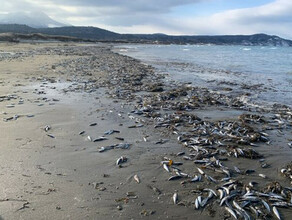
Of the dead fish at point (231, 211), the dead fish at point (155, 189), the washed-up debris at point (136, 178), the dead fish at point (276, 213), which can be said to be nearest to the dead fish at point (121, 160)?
the washed-up debris at point (136, 178)

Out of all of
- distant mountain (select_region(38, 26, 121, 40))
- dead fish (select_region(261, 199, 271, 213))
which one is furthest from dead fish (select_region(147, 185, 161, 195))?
distant mountain (select_region(38, 26, 121, 40))

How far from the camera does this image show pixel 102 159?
684 cm

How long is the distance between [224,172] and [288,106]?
8853 mm

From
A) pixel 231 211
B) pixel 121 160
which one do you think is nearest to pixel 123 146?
pixel 121 160

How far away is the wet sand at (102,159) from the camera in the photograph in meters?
4.92

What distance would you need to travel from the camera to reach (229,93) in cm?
1614

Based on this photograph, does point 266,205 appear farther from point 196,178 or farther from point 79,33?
point 79,33

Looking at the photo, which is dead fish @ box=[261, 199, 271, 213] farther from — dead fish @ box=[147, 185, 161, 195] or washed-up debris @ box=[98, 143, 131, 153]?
washed-up debris @ box=[98, 143, 131, 153]

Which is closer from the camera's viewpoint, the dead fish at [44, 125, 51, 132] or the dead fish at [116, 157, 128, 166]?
the dead fish at [116, 157, 128, 166]

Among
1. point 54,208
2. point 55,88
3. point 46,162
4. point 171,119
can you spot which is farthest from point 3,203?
point 55,88

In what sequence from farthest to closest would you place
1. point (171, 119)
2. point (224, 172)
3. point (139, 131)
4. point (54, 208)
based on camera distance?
1. point (171, 119)
2. point (139, 131)
3. point (224, 172)
4. point (54, 208)

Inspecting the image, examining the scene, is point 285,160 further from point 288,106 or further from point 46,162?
point 288,106

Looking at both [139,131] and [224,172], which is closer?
[224,172]

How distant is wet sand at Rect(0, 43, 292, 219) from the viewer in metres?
4.92
